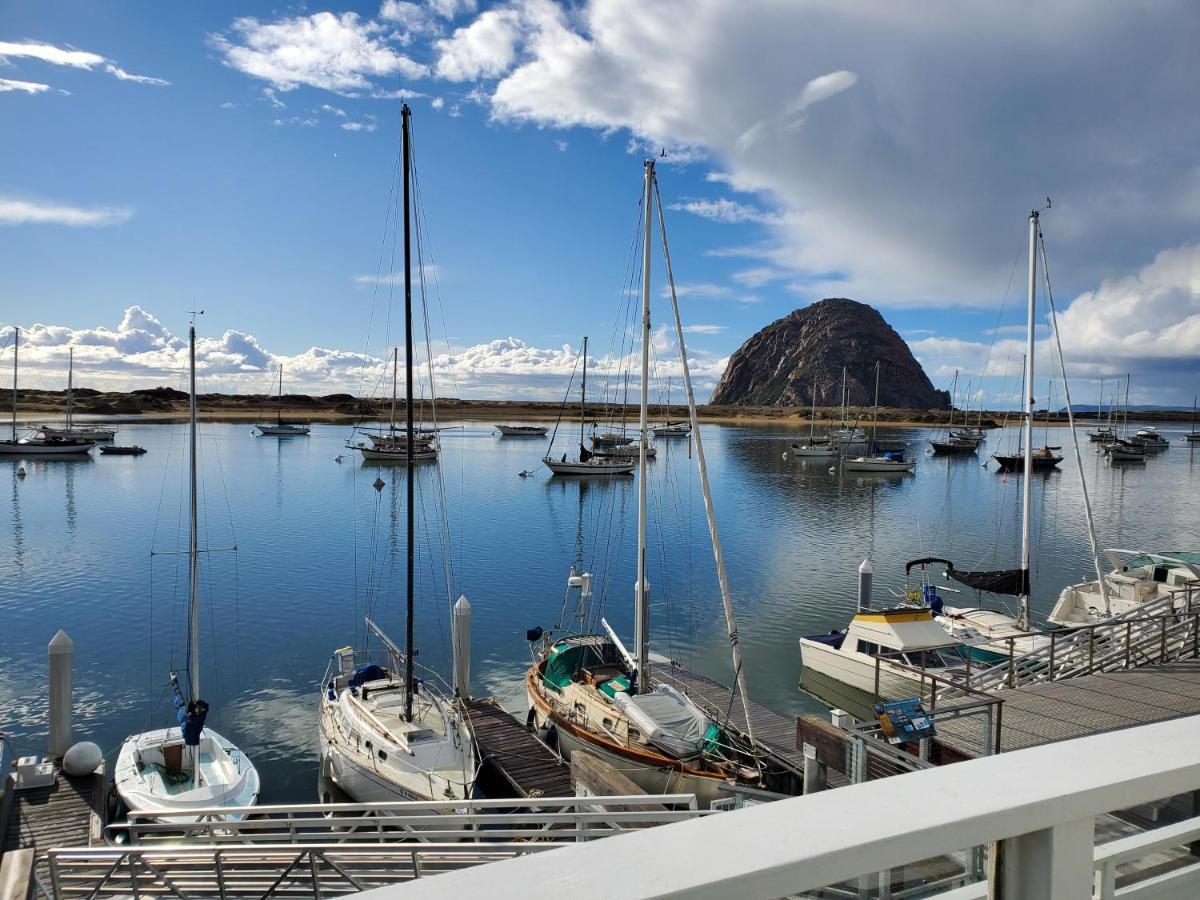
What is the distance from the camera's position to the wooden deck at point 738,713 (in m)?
17.2

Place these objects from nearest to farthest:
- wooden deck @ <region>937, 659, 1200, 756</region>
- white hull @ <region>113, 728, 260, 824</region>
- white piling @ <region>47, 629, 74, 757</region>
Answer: wooden deck @ <region>937, 659, 1200, 756</region>, white hull @ <region>113, 728, 260, 824</region>, white piling @ <region>47, 629, 74, 757</region>

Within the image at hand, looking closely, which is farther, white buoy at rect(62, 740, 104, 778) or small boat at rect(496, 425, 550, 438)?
small boat at rect(496, 425, 550, 438)

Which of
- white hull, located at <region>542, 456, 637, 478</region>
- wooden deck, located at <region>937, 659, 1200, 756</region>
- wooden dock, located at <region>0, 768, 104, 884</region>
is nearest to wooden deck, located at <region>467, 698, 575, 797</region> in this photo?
wooden dock, located at <region>0, 768, 104, 884</region>

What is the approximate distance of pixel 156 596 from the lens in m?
33.8

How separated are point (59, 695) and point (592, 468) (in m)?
63.2

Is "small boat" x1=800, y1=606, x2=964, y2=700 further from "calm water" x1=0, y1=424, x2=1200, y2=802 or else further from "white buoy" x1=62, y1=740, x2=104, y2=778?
"white buoy" x1=62, y1=740, x2=104, y2=778

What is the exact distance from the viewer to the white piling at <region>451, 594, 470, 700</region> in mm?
21344

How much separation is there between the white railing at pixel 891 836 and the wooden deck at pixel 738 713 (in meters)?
15.2

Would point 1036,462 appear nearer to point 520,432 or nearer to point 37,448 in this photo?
point 520,432

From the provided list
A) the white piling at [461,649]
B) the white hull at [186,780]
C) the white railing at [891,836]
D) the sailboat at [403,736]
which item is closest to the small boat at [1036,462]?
the white piling at [461,649]

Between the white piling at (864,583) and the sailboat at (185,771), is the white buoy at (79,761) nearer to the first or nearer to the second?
the sailboat at (185,771)

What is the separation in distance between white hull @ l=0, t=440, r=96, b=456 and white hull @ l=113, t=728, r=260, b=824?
8781 cm

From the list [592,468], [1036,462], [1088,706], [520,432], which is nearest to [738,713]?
[1088,706]

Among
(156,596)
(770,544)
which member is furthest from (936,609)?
(156,596)
